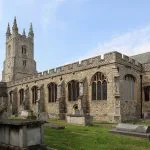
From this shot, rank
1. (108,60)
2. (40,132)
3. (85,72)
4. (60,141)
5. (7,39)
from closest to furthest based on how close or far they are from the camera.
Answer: (40,132) < (60,141) < (108,60) < (85,72) < (7,39)

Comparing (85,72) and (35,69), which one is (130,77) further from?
(35,69)

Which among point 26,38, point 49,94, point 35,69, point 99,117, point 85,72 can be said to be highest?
point 26,38

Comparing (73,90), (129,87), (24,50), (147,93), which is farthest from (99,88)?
(24,50)

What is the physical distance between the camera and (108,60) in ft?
79.3

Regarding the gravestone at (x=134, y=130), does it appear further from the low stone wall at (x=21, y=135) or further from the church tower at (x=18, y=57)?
the church tower at (x=18, y=57)

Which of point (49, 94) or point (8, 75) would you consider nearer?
point (49, 94)

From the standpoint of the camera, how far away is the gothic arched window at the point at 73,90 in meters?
28.3

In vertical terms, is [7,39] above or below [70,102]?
above

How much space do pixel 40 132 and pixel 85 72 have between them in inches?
716

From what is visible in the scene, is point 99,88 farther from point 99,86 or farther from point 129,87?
point 129,87

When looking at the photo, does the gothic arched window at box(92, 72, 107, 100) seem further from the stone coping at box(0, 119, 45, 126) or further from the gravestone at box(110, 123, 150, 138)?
the stone coping at box(0, 119, 45, 126)

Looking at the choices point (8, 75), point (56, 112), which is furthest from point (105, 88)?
point (8, 75)

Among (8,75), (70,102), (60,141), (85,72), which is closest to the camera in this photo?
(60,141)

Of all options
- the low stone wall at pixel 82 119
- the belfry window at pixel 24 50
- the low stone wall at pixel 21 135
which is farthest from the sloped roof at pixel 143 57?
the belfry window at pixel 24 50
